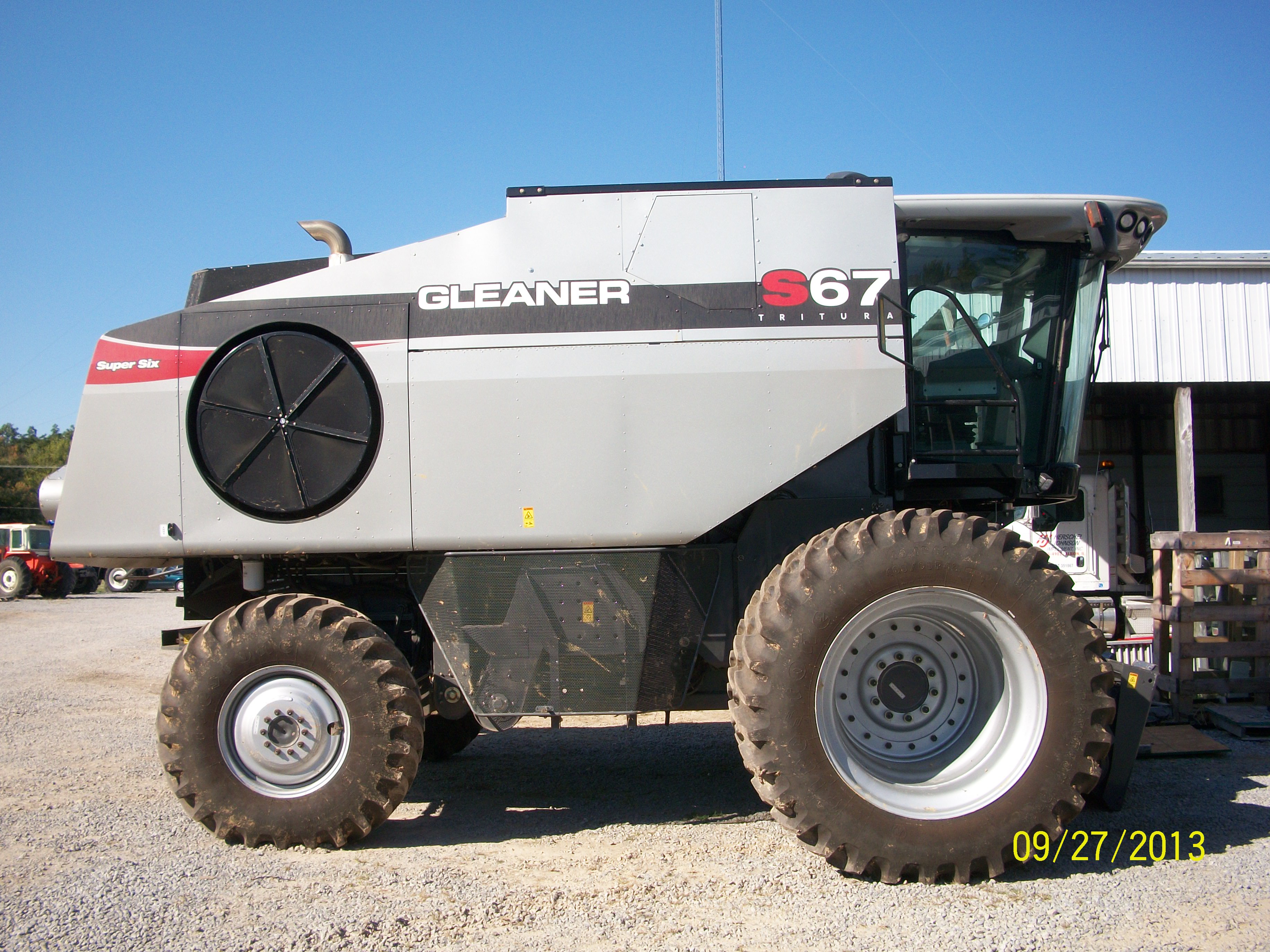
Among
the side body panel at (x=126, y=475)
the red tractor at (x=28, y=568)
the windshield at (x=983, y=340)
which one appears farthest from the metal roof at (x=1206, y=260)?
the red tractor at (x=28, y=568)

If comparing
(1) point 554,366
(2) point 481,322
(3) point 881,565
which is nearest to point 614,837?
(3) point 881,565

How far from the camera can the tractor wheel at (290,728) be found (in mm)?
4078

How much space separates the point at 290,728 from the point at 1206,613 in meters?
7.03

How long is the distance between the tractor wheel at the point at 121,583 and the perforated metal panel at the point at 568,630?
29.5m

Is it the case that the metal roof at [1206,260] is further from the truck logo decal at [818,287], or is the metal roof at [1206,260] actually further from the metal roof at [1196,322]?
the truck logo decal at [818,287]

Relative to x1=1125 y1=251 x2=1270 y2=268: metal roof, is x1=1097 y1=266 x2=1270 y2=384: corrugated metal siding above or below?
below

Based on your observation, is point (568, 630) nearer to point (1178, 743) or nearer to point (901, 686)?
point (901, 686)

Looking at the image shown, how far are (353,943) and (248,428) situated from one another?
244 cm

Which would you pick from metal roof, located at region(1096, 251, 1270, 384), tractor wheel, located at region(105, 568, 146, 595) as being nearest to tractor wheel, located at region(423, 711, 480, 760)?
metal roof, located at region(1096, 251, 1270, 384)

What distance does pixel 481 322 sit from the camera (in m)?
4.27

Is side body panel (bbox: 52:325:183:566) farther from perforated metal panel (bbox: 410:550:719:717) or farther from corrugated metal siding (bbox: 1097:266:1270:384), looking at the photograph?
corrugated metal siding (bbox: 1097:266:1270:384)

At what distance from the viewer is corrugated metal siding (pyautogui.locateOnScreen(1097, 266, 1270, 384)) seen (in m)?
13.3

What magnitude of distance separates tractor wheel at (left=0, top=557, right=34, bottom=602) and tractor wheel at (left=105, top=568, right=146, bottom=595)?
14.6 ft
